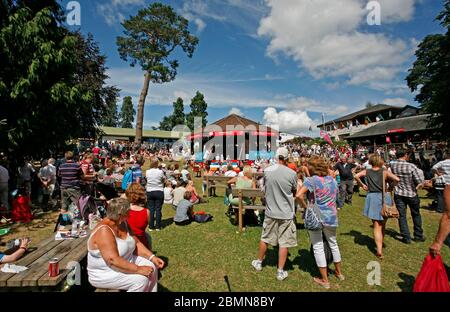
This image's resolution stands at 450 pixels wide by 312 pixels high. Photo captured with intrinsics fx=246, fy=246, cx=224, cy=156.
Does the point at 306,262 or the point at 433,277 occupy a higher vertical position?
the point at 433,277

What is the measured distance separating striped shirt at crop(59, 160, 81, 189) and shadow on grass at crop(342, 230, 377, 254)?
667cm

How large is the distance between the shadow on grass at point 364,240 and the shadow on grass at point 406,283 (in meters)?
0.88

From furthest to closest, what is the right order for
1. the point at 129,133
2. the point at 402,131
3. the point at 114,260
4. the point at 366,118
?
1. the point at 129,133
2. the point at 366,118
3. the point at 402,131
4. the point at 114,260

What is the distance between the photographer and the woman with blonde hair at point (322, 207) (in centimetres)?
354

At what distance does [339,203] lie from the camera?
8.30 meters

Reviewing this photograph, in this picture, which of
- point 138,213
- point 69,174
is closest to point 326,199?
point 138,213

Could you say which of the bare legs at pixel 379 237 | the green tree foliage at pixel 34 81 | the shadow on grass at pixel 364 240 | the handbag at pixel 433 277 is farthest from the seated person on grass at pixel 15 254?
the green tree foliage at pixel 34 81

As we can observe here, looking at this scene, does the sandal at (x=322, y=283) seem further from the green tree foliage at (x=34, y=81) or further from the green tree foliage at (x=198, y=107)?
the green tree foliage at (x=198, y=107)

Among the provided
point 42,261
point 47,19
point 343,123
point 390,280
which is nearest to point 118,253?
point 42,261

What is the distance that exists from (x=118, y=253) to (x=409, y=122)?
3717 cm

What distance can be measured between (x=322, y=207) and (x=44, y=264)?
3.56 metres

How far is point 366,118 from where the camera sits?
4706cm

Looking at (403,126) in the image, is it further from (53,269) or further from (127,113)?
(127,113)
